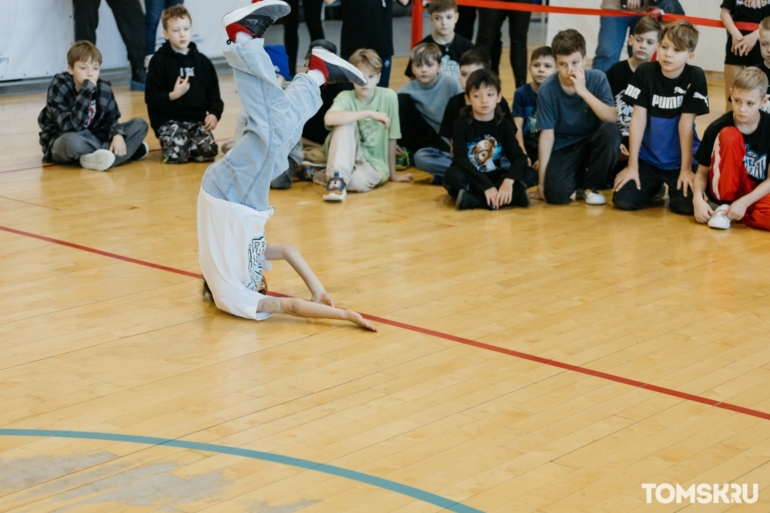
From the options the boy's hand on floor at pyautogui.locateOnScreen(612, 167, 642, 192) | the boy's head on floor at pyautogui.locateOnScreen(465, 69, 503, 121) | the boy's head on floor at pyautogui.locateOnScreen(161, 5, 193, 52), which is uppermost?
the boy's head on floor at pyautogui.locateOnScreen(161, 5, 193, 52)

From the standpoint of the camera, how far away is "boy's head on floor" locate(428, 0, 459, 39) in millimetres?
6301

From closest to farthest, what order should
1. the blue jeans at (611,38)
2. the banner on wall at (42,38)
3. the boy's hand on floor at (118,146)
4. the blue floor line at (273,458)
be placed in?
the blue floor line at (273,458), the boy's hand on floor at (118,146), the blue jeans at (611,38), the banner on wall at (42,38)

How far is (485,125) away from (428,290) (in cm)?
159

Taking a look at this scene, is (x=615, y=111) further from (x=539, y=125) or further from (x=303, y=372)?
(x=303, y=372)

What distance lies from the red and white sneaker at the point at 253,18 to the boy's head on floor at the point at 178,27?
2.68 metres

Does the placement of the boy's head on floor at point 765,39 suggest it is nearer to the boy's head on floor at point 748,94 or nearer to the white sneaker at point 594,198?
the boy's head on floor at point 748,94

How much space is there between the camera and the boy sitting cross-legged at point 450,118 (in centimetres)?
548

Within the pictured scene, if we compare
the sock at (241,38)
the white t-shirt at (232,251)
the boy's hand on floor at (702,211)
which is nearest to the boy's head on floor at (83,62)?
the sock at (241,38)

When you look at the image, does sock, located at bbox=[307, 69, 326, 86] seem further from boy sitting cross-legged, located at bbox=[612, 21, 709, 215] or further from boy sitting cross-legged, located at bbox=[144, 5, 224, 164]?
boy sitting cross-legged, located at bbox=[144, 5, 224, 164]

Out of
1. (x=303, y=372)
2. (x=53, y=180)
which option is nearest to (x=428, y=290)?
(x=303, y=372)

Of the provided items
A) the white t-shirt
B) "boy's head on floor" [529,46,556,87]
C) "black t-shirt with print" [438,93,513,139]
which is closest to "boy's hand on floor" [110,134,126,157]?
"black t-shirt with print" [438,93,513,139]

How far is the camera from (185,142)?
627cm

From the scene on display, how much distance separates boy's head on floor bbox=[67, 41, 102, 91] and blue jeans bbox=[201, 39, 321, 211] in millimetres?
2508

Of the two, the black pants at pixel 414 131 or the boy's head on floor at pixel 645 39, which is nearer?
the boy's head on floor at pixel 645 39
